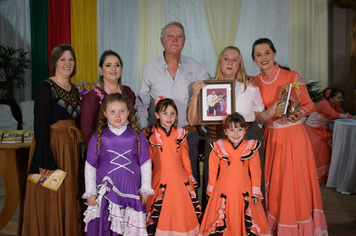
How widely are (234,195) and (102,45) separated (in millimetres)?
6619

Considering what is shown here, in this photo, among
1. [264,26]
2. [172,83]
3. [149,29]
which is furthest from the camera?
[149,29]

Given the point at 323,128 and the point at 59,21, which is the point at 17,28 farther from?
the point at 323,128

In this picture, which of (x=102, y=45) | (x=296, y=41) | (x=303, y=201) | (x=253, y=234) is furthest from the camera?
(x=102, y=45)

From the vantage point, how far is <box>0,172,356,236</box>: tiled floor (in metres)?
3.60

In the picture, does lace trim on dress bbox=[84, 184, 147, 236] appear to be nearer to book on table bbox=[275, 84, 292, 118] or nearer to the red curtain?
book on table bbox=[275, 84, 292, 118]

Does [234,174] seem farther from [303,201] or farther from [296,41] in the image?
[296,41]

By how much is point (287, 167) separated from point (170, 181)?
106 cm

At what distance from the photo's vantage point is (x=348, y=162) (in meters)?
4.91

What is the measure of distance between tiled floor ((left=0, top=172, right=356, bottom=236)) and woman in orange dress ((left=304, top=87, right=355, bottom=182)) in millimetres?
603

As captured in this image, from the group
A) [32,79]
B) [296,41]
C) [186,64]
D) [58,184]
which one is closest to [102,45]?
[32,79]

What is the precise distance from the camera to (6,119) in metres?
7.24

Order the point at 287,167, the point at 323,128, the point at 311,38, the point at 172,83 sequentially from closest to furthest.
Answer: the point at 287,167 < the point at 172,83 < the point at 323,128 < the point at 311,38

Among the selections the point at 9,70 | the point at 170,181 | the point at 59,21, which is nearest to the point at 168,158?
the point at 170,181

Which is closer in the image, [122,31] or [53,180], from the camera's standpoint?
[53,180]
